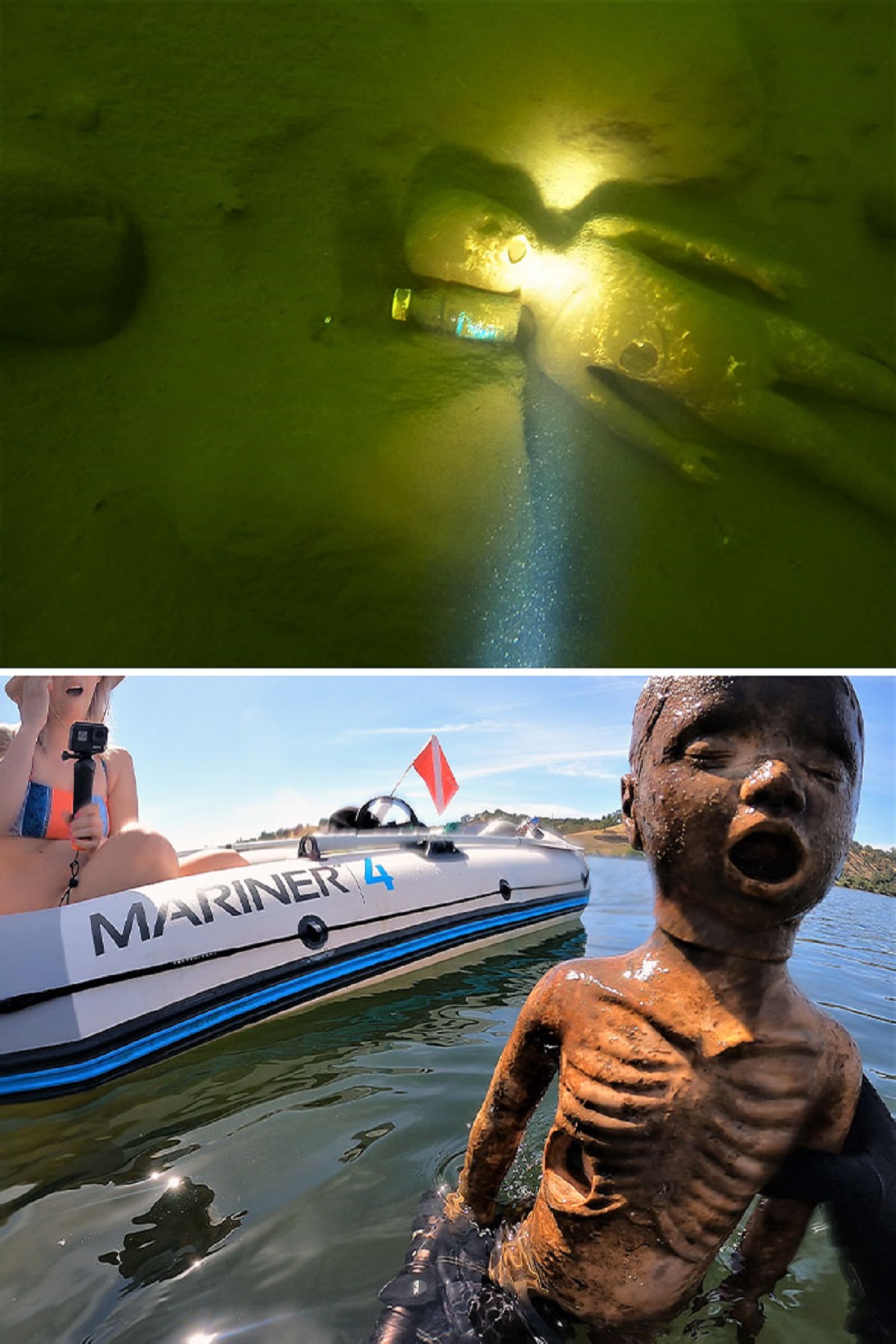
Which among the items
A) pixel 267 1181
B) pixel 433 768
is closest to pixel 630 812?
pixel 267 1181

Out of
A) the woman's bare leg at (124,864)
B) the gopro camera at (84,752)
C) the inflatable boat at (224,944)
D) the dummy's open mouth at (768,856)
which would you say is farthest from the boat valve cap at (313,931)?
the dummy's open mouth at (768,856)

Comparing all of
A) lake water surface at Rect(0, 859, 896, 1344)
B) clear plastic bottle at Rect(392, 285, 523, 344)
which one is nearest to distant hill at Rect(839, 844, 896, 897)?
lake water surface at Rect(0, 859, 896, 1344)

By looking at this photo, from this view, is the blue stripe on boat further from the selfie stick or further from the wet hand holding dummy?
the wet hand holding dummy

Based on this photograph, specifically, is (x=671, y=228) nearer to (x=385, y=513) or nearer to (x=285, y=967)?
(x=385, y=513)

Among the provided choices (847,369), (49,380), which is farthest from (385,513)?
(847,369)

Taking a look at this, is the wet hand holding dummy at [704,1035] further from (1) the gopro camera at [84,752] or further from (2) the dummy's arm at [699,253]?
(2) the dummy's arm at [699,253]

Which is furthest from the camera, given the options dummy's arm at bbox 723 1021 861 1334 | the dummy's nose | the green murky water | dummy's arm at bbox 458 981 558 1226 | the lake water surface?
the green murky water

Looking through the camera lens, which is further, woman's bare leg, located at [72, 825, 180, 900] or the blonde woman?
woman's bare leg, located at [72, 825, 180, 900]
